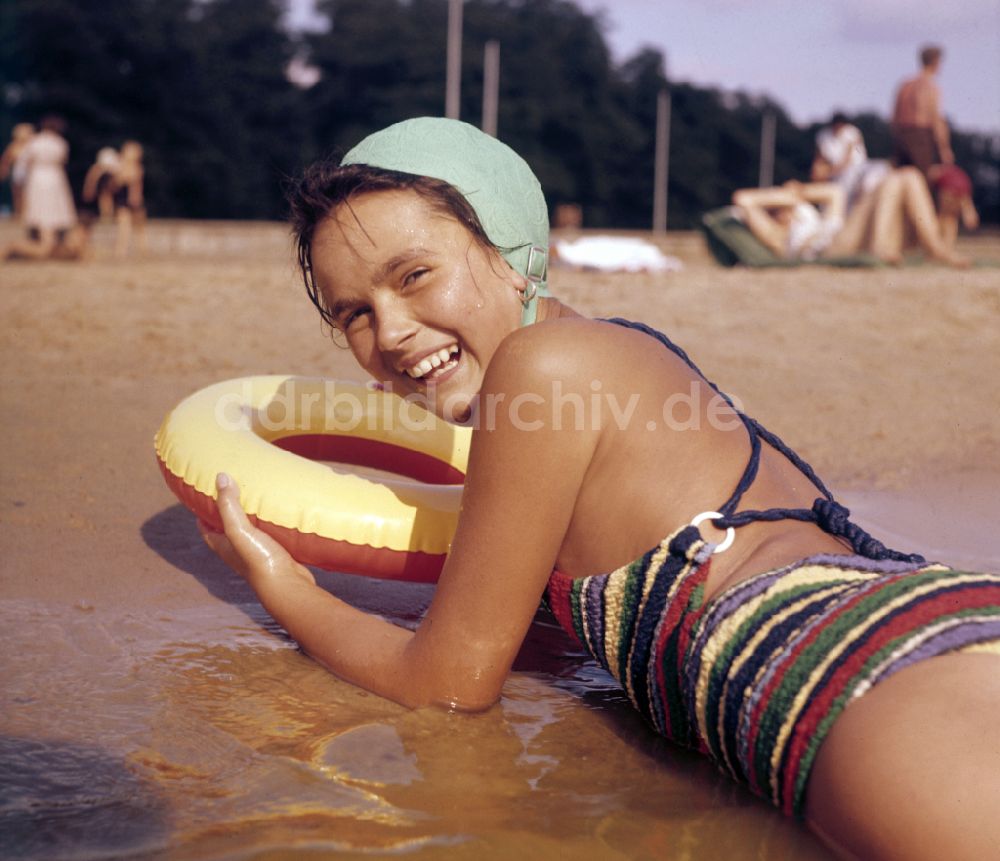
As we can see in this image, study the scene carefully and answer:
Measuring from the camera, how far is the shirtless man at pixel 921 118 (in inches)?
412

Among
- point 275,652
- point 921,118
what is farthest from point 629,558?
point 921,118

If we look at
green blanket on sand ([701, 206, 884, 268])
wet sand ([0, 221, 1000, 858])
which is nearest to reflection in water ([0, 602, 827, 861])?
wet sand ([0, 221, 1000, 858])

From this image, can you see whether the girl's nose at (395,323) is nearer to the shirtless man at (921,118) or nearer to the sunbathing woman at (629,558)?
the sunbathing woman at (629,558)

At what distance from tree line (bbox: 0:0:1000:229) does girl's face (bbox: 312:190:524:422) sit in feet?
118

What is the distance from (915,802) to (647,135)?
189ft

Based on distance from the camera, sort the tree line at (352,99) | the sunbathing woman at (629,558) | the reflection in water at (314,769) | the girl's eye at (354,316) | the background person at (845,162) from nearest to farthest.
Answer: the sunbathing woman at (629,558) → the reflection in water at (314,769) → the girl's eye at (354,316) → the background person at (845,162) → the tree line at (352,99)

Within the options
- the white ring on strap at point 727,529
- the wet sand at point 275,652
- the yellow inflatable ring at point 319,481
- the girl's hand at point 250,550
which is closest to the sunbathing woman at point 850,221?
the wet sand at point 275,652

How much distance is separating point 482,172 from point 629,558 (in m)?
0.85

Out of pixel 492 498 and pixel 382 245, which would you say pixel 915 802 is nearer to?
pixel 492 498

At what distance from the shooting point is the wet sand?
6.61ft

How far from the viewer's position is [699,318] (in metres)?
7.56

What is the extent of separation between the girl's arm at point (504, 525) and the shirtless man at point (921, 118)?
9424mm

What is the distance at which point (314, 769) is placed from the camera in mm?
2207

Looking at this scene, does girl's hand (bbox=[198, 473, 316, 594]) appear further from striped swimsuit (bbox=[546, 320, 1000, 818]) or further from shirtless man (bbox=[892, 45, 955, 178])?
shirtless man (bbox=[892, 45, 955, 178])
